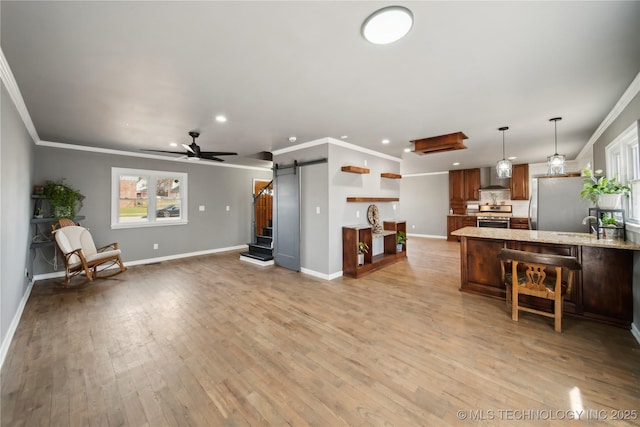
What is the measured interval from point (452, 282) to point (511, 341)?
72.0 inches

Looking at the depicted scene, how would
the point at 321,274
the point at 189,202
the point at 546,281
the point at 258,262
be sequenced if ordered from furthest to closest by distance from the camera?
the point at 189,202 → the point at 258,262 → the point at 321,274 → the point at 546,281

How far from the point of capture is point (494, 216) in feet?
25.6

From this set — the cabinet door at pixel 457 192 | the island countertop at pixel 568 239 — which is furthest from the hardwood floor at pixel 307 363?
the cabinet door at pixel 457 192

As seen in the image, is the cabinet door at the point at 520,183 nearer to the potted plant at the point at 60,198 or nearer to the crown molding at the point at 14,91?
the crown molding at the point at 14,91

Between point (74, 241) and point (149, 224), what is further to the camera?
point (149, 224)

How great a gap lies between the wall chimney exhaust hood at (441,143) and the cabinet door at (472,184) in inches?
185

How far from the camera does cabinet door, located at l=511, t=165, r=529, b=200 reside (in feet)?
24.5

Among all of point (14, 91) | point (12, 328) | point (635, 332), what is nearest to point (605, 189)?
point (635, 332)

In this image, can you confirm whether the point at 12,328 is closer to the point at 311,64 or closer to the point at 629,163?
the point at 311,64

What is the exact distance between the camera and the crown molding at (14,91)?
208 cm

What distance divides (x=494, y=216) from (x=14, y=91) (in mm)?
10301

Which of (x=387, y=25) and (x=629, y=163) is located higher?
(x=387, y=25)

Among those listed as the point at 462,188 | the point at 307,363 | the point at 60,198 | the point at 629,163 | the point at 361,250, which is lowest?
the point at 307,363

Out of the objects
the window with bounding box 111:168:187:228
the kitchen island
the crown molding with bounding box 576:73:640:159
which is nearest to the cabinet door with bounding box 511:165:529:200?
the crown molding with bounding box 576:73:640:159
